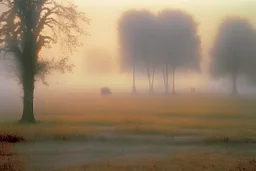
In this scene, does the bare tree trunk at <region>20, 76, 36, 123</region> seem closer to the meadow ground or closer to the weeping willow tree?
the weeping willow tree

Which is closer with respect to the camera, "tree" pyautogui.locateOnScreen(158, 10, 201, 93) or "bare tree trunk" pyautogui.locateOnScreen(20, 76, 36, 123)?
"tree" pyautogui.locateOnScreen(158, 10, 201, 93)

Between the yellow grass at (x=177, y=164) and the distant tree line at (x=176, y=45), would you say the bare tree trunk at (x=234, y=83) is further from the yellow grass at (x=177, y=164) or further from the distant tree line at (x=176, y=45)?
the yellow grass at (x=177, y=164)

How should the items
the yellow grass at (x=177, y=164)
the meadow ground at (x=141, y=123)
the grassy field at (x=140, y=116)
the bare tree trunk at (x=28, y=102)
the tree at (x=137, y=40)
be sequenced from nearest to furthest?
the yellow grass at (x=177, y=164) → the meadow ground at (x=141, y=123) → the grassy field at (x=140, y=116) → the tree at (x=137, y=40) → the bare tree trunk at (x=28, y=102)

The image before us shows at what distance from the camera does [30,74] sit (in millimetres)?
12945

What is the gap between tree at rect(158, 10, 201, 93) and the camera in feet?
39.2

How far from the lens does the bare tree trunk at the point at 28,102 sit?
12.1 meters

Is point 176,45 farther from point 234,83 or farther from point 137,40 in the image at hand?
point 234,83

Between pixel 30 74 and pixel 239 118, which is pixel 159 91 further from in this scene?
pixel 30 74

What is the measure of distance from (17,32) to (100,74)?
2892 mm

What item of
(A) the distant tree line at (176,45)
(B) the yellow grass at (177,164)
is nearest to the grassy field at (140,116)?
(A) the distant tree line at (176,45)

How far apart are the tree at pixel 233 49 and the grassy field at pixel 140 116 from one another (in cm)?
70

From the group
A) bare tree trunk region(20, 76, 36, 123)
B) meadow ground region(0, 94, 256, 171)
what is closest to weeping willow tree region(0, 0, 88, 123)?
bare tree trunk region(20, 76, 36, 123)

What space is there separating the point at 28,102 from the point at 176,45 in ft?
14.2

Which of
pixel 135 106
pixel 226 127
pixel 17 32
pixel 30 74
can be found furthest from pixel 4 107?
pixel 226 127
